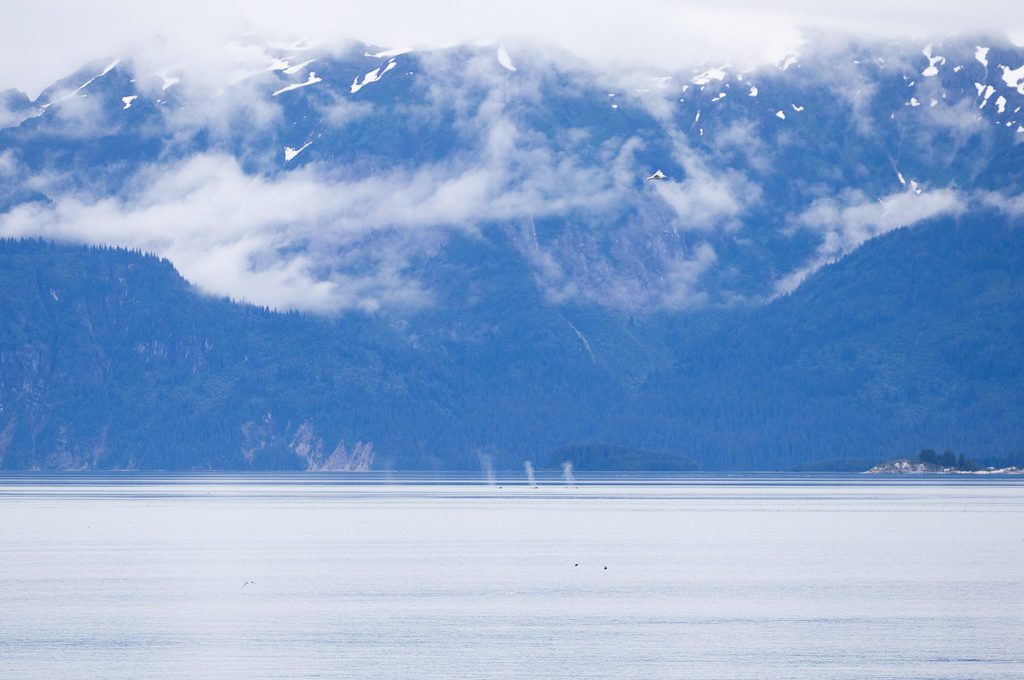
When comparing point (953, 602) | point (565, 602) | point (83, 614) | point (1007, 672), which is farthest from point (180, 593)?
point (1007, 672)

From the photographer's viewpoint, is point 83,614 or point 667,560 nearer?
point 83,614

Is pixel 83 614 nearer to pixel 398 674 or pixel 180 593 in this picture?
pixel 180 593

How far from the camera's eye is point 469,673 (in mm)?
93062

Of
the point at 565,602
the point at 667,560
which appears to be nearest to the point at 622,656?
the point at 565,602

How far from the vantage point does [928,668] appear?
94.4 metres

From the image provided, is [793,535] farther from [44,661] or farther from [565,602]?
[44,661]

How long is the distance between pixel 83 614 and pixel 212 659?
22.5m

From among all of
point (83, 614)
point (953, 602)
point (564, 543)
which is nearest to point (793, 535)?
point (564, 543)

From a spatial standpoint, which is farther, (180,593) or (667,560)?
(667,560)

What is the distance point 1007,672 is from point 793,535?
106 m

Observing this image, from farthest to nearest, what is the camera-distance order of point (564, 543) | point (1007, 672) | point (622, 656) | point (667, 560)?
point (564, 543)
point (667, 560)
point (622, 656)
point (1007, 672)

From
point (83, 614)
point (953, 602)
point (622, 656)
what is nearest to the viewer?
point (622, 656)

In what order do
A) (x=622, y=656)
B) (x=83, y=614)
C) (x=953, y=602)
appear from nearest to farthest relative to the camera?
(x=622, y=656) → (x=83, y=614) → (x=953, y=602)

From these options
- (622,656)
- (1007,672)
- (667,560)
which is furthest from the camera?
(667,560)
